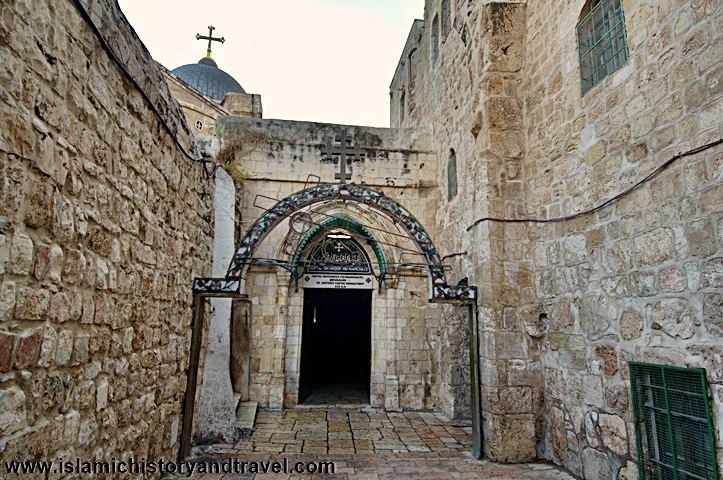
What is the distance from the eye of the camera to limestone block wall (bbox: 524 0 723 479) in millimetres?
2904

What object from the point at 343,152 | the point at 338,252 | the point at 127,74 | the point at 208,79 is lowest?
the point at 338,252

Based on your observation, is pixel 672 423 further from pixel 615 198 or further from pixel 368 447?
pixel 368 447

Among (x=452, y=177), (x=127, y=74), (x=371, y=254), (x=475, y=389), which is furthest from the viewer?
(x=371, y=254)

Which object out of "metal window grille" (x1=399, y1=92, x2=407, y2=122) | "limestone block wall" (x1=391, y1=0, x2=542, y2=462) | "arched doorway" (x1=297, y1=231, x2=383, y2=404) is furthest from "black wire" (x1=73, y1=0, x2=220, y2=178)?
"metal window grille" (x1=399, y1=92, x2=407, y2=122)

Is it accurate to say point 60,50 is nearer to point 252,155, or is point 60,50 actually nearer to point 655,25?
point 655,25

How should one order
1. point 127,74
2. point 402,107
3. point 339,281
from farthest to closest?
point 402,107 → point 339,281 → point 127,74

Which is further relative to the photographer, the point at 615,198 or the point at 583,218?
the point at 583,218

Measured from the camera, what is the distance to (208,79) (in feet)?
70.4

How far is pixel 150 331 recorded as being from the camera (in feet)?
11.5

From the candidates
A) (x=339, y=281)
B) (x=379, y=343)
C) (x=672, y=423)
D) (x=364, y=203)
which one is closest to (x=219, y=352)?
(x=364, y=203)

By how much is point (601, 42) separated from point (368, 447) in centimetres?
486

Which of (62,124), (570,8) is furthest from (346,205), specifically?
(62,124)

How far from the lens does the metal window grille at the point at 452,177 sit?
23.7ft

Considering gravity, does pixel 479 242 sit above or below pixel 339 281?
above
